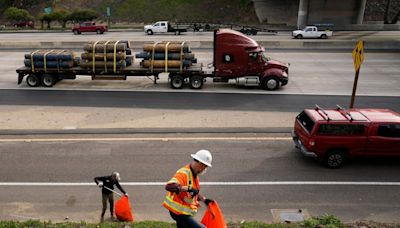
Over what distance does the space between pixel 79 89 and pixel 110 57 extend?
2.51m

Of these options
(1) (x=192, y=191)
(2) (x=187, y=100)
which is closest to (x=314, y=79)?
(2) (x=187, y=100)

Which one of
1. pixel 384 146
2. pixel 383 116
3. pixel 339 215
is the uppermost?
pixel 383 116

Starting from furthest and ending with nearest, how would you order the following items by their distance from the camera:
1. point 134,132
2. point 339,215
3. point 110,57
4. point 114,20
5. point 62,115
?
point 114,20 < point 110,57 < point 62,115 < point 134,132 < point 339,215

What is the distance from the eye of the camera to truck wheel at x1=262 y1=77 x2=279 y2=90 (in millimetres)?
21266

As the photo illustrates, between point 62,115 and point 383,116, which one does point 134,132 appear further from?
point 383,116

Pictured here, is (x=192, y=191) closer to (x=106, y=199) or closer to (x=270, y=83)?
(x=106, y=199)

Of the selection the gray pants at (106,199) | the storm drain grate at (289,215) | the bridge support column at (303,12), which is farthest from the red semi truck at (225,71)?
the bridge support column at (303,12)

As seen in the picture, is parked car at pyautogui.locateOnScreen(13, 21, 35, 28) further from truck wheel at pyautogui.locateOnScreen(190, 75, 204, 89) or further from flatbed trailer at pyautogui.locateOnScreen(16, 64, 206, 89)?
truck wheel at pyautogui.locateOnScreen(190, 75, 204, 89)

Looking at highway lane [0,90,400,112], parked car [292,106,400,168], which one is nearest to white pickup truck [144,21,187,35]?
highway lane [0,90,400,112]

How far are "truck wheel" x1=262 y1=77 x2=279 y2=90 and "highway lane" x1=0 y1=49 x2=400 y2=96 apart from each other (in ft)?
1.16

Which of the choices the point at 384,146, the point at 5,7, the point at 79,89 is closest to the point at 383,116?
the point at 384,146

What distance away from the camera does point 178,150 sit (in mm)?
13312

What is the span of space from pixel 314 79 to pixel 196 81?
7.47m

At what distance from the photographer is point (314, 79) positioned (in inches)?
Answer: 948
